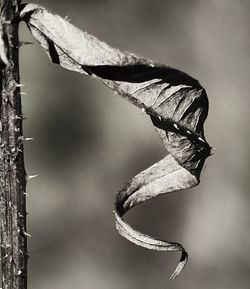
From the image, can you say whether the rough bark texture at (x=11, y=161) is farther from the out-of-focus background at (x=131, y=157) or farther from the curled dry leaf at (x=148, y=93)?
the out-of-focus background at (x=131, y=157)

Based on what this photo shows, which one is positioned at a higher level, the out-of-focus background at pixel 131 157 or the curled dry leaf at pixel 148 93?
the curled dry leaf at pixel 148 93

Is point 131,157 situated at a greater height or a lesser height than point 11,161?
lesser

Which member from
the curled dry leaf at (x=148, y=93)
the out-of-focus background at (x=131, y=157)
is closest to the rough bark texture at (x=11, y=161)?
the curled dry leaf at (x=148, y=93)

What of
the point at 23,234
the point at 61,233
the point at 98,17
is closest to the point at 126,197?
the point at 23,234

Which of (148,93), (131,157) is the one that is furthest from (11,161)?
(131,157)

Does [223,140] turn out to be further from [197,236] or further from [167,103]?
[167,103]

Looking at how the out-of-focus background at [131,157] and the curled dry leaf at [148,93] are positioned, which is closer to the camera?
the curled dry leaf at [148,93]

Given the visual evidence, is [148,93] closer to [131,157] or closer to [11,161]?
[11,161]
